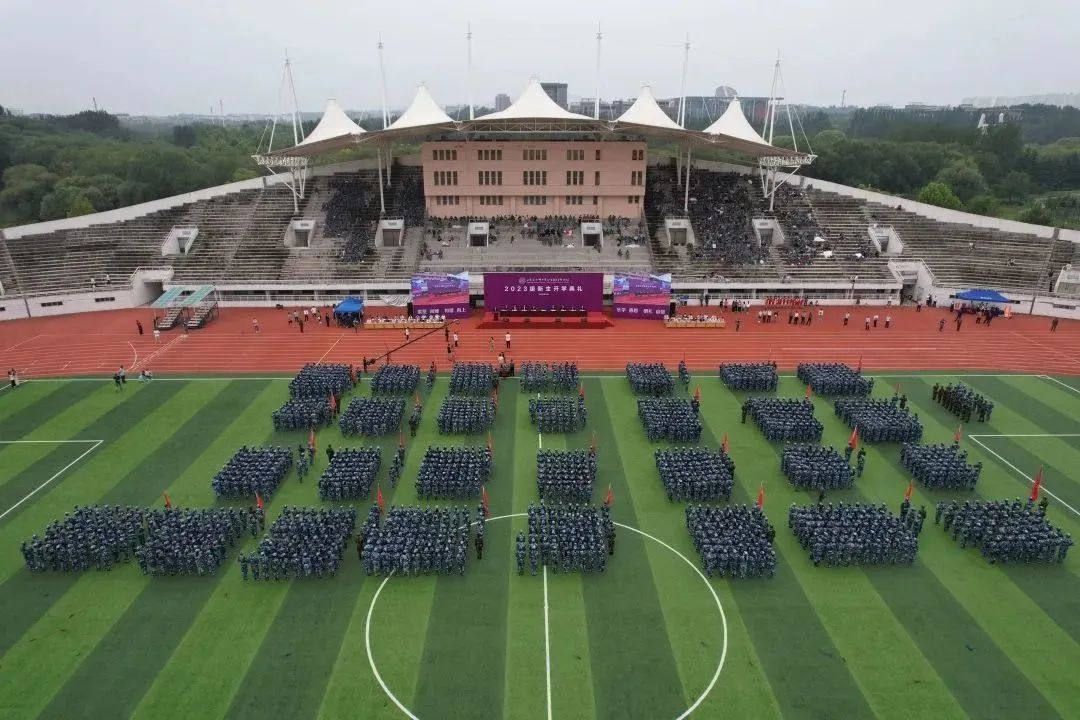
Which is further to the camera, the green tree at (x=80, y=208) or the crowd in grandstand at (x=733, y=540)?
the green tree at (x=80, y=208)

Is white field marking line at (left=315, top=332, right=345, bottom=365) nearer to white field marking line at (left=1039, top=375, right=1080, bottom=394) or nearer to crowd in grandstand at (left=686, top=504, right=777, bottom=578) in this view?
crowd in grandstand at (left=686, top=504, right=777, bottom=578)

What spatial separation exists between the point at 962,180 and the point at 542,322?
68294 millimetres

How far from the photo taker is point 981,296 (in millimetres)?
42594

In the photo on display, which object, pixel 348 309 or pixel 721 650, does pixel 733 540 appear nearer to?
pixel 721 650

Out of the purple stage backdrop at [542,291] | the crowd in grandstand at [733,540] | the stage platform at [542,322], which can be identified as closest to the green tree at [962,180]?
the purple stage backdrop at [542,291]

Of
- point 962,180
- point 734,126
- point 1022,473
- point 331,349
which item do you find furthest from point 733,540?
point 962,180

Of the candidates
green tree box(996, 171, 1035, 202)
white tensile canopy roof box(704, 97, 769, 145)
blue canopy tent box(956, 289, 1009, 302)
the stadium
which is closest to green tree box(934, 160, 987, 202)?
green tree box(996, 171, 1035, 202)

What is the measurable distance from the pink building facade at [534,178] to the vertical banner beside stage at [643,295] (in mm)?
13842

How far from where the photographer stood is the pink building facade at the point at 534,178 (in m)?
52.2

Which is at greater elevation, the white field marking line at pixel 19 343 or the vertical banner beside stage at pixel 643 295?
the vertical banner beside stage at pixel 643 295

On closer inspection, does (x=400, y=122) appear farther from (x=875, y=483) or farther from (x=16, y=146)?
(x=16, y=146)

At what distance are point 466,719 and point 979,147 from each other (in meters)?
117

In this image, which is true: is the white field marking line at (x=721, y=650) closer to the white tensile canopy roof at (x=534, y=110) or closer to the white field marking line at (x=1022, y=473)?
the white field marking line at (x=1022, y=473)

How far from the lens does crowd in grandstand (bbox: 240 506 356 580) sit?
55.9ft
